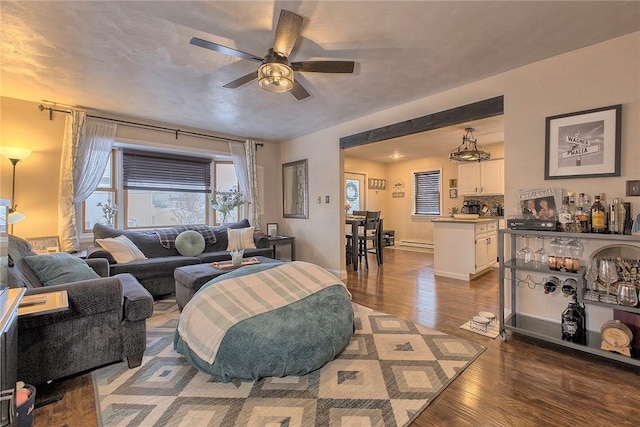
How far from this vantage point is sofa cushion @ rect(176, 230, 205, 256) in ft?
14.0

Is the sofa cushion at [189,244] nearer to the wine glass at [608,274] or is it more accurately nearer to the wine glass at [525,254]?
the wine glass at [525,254]

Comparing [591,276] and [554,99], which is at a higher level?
[554,99]

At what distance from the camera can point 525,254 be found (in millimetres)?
2684

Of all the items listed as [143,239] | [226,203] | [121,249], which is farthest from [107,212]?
[226,203]

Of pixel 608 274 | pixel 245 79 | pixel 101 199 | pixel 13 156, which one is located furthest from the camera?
pixel 101 199

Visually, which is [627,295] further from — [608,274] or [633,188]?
[633,188]

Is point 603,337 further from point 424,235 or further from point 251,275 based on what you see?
point 424,235

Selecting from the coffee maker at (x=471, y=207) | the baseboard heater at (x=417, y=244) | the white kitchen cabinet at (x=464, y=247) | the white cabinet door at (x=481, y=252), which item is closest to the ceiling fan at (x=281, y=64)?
the white kitchen cabinet at (x=464, y=247)

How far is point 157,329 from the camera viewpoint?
2.79m

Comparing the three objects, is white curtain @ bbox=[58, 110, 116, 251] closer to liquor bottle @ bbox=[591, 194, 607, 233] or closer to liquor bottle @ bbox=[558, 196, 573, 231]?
liquor bottle @ bbox=[558, 196, 573, 231]

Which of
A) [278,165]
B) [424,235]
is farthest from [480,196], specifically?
[278,165]

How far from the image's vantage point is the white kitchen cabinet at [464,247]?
4.50 metres

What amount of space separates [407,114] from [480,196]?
4.17m

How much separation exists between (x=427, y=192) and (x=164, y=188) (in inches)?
249
